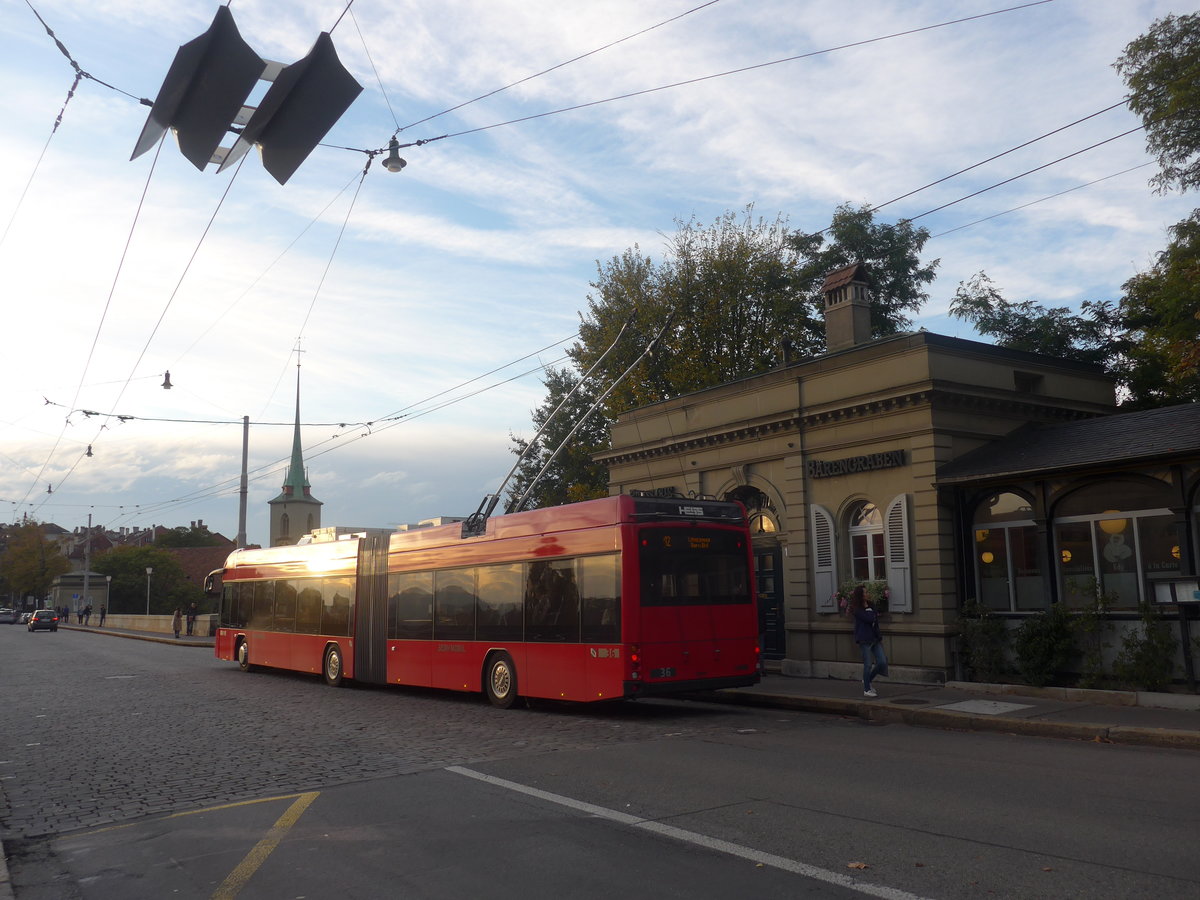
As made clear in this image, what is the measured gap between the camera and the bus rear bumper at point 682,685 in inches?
574

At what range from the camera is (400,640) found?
66.3 feet

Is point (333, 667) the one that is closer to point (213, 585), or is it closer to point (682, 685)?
point (213, 585)

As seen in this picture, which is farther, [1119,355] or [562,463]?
[562,463]

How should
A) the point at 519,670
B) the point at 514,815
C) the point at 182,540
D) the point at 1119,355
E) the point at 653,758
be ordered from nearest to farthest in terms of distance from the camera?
the point at 514,815 < the point at 653,758 < the point at 519,670 < the point at 1119,355 < the point at 182,540

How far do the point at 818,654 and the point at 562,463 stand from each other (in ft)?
96.2

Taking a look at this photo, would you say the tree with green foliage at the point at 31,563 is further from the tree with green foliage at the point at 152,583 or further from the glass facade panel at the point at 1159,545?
the glass facade panel at the point at 1159,545

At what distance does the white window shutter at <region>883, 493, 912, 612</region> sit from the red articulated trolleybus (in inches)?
156

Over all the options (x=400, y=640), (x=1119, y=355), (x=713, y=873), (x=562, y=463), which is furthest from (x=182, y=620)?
(x=713, y=873)

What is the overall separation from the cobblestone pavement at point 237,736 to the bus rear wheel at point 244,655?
3845 mm

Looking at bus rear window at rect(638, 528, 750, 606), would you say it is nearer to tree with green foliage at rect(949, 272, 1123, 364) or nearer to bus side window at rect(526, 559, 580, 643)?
bus side window at rect(526, 559, 580, 643)

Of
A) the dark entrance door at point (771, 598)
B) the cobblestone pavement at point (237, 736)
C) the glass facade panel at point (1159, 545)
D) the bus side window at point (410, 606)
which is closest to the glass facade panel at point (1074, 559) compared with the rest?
the glass facade panel at point (1159, 545)

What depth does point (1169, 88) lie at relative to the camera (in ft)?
72.0

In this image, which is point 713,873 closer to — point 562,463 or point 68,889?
point 68,889

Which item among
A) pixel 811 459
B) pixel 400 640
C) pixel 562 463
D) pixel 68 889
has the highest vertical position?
pixel 562 463
